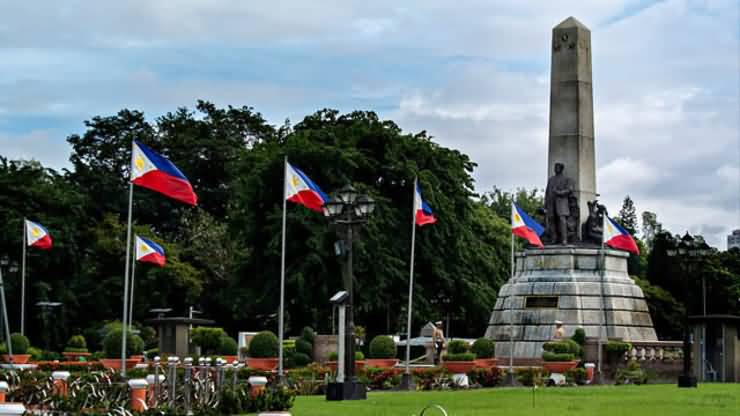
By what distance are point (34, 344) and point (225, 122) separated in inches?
817

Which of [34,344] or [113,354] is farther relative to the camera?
[34,344]

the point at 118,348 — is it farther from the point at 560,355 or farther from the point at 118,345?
the point at 560,355

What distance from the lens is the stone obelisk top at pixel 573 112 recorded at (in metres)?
48.3

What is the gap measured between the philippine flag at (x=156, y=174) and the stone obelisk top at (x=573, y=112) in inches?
835

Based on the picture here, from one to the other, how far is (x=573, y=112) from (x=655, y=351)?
921 cm

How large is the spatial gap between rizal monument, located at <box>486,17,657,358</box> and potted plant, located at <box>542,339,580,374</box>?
352 centimetres

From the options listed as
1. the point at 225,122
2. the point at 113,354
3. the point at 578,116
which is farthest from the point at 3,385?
the point at 225,122

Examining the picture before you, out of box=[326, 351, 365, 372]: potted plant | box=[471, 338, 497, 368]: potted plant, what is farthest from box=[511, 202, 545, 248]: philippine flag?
box=[326, 351, 365, 372]: potted plant

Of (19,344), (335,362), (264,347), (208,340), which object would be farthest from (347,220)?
(19,344)

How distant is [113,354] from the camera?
4259cm

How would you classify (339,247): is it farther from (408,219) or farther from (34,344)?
(34,344)

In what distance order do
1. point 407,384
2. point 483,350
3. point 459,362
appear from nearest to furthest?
point 407,384
point 459,362
point 483,350

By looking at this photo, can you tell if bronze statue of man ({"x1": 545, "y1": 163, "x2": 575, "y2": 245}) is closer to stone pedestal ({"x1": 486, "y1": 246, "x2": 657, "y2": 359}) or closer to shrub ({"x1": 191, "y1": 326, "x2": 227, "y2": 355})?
stone pedestal ({"x1": 486, "y1": 246, "x2": 657, "y2": 359})

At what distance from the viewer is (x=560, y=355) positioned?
40.8 meters
